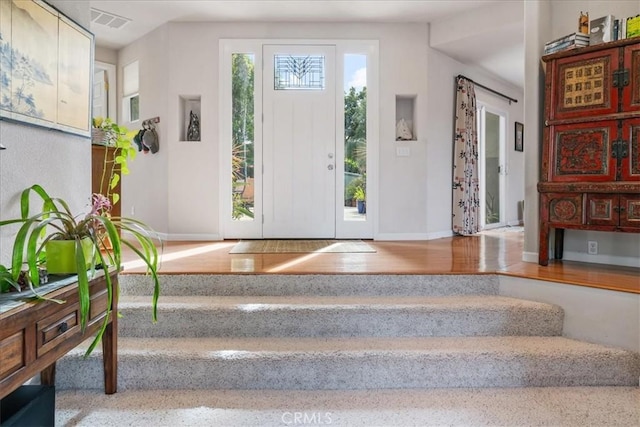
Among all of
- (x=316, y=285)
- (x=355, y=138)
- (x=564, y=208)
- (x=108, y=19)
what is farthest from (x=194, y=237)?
(x=564, y=208)

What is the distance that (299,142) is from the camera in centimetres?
488

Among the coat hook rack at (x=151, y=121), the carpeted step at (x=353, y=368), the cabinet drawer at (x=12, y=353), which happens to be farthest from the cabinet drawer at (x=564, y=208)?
the coat hook rack at (x=151, y=121)

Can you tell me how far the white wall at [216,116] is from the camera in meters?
4.79

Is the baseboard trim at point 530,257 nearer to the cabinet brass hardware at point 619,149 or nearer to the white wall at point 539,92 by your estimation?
the white wall at point 539,92


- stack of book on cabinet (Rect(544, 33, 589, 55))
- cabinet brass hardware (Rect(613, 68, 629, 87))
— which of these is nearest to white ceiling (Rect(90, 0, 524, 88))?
stack of book on cabinet (Rect(544, 33, 589, 55))

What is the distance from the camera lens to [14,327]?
1293 millimetres

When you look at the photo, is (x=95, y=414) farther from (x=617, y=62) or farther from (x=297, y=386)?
(x=617, y=62)

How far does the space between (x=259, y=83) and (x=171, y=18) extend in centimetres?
125

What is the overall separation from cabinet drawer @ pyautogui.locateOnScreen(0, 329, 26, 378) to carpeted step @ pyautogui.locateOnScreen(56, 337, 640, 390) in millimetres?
874

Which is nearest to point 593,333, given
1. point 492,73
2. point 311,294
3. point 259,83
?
point 311,294

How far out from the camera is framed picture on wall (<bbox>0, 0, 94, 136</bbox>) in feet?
6.17

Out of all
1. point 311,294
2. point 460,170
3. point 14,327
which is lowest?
point 311,294

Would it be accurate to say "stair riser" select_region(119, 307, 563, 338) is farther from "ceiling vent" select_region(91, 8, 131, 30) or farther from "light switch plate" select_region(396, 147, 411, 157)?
"ceiling vent" select_region(91, 8, 131, 30)

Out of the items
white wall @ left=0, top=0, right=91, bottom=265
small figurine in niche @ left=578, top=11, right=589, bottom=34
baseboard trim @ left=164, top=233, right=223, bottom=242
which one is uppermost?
small figurine in niche @ left=578, top=11, right=589, bottom=34
